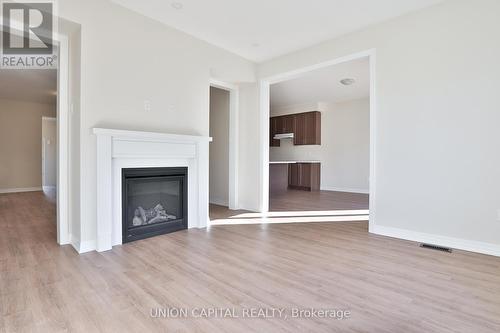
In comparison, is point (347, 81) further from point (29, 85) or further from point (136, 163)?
point (29, 85)

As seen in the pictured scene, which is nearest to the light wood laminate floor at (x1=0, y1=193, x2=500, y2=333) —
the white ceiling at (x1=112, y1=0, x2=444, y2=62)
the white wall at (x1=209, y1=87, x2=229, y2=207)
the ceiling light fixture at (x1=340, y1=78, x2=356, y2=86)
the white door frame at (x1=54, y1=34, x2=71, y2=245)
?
the white door frame at (x1=54, y1=34, x2=71, y2=245)

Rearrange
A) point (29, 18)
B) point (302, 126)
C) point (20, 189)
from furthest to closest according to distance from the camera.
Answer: point (302, 126) < point (20, 189) < point (29, 18)

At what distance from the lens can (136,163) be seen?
3221 millimetres

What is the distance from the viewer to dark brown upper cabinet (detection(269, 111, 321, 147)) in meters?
8.34

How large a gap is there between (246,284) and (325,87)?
6.11 metres

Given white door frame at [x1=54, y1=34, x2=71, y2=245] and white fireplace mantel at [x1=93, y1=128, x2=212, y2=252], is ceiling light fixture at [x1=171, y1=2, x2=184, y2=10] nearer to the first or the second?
white door frame at [x1=54, y1=34, x2=71, y2=245]

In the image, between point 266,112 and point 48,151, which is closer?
point 266,112

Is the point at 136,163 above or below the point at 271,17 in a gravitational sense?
below

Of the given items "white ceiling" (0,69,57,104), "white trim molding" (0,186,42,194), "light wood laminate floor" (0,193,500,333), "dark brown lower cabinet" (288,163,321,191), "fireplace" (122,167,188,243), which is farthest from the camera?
"dark brown lower cabinet" (288,163,321,191)

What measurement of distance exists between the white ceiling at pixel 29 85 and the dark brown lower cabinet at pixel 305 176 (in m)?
6.50

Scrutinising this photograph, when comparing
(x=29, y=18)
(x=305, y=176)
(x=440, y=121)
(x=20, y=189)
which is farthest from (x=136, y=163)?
(x=20, y=189)

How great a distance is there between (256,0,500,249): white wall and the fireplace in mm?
2630

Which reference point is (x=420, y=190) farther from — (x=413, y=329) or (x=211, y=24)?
(x=211, y=24)

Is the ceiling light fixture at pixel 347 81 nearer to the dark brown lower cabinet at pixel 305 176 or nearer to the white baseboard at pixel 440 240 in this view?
the dark brown lower cabinet at pixel 305 176
